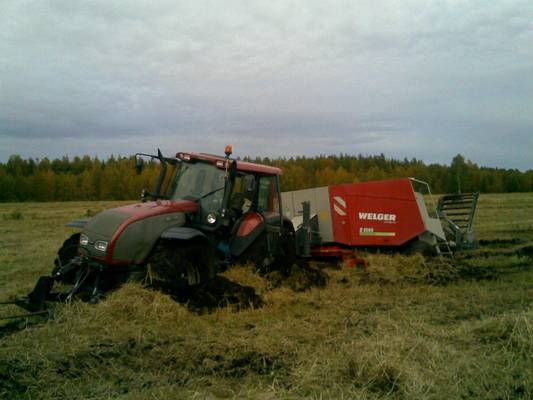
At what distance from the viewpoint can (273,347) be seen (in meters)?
4.43

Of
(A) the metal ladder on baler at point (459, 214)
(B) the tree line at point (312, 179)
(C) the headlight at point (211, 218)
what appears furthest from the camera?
(B) the tree line at point (312, 179)

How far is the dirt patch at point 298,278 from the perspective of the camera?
7453mm

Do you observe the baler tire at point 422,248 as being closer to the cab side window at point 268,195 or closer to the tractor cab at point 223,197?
the cab side window at point 268,195

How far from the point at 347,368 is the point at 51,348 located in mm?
2624

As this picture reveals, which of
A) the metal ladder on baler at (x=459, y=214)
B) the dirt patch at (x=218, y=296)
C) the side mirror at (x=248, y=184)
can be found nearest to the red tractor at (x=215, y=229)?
the side mirror at (x=248, y=184)

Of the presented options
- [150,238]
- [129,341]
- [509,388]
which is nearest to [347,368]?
[509,388]

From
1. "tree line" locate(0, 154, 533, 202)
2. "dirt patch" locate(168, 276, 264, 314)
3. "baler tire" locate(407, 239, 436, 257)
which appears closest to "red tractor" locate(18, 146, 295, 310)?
"dirt patch" locate(168, 276, 264, 314)

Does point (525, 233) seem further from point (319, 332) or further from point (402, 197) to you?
point (319, 332)

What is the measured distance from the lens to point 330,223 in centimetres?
1028

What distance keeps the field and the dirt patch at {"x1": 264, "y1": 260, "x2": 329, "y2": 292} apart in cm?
36

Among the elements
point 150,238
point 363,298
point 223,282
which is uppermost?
point 150,238

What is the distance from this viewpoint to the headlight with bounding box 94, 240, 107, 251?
5.59m

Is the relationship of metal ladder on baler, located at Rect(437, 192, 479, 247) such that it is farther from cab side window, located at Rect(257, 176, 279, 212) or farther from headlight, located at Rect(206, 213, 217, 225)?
headlight, located at Rect(206, 213, 217, 225)

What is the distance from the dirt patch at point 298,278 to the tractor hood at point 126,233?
2.07 m
